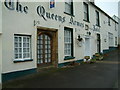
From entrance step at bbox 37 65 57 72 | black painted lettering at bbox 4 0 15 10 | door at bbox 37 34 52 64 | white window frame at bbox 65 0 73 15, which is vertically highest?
white window frame at bbox 65 0 73 15

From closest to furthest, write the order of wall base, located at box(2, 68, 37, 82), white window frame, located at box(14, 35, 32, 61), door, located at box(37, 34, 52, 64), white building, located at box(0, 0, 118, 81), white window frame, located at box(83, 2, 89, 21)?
1. wall base, located at box(2, 68, 37, 82)
2. white building, located at box(0, 0, 118, 81)
3. white window frame, located at box(14, 35, 32, 61)
4. door, located at box(37, 34, 52, 64)
5. white window frame, located at box(83, 2, 89, 21)

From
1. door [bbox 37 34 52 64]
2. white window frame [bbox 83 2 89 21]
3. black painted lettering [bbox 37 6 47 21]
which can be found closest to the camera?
black painted lettering [bbox 37 6 47 21]

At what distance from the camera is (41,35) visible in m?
9.55

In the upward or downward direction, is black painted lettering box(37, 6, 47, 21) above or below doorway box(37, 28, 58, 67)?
above

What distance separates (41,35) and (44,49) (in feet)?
3.12

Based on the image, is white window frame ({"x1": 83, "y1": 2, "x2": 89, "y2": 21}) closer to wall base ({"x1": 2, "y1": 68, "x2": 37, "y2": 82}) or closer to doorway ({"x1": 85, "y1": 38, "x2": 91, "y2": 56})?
doorway ({"x1": 85, "y1": 38, "x2": 91, "y2": 56})

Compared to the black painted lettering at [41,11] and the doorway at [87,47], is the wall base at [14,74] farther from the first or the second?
the doorway at [87,47]

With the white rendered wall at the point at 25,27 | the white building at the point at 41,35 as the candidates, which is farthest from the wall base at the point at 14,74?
the white rendered wall at the point at 25,27

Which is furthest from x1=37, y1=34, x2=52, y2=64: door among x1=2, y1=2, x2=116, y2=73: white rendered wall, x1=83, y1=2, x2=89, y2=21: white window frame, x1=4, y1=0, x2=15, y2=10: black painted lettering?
x1=83, y1=2, x2=89, y2=21: white window frame

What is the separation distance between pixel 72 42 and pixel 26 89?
23.4 feet

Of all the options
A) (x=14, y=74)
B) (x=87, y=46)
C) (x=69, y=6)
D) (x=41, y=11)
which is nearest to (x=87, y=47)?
(x=87, y=46)

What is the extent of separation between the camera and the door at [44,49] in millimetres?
9344

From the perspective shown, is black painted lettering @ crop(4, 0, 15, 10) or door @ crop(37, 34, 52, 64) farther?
door @ crop(37, 34, 52, 64)

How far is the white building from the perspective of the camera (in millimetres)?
7019
